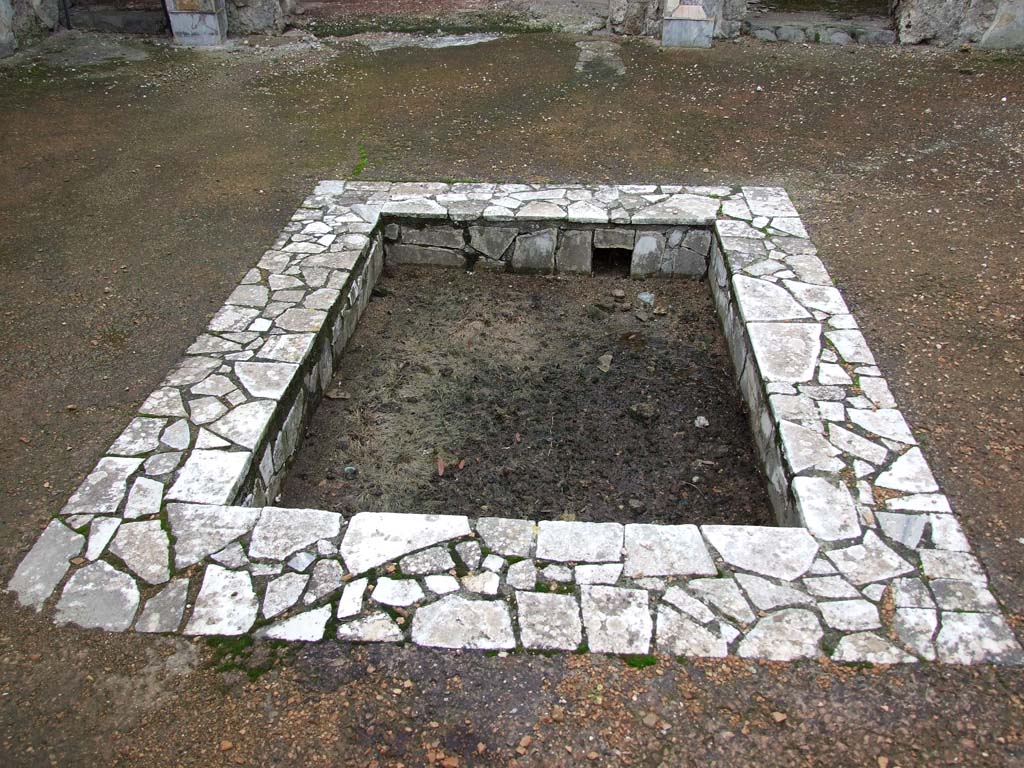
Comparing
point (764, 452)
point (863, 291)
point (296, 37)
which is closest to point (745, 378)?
point (764, 452)

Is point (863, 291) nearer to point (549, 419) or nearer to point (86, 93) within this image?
point (549, 419)

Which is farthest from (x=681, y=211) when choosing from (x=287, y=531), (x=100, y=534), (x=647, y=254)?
(x=100, y=534)

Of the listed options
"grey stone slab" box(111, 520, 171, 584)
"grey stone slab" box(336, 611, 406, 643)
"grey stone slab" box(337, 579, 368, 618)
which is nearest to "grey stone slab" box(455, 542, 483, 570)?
"grey stone slab" box(337, 579, 368, 618)

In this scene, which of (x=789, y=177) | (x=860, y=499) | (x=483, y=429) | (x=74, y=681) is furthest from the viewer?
(x=789, y=177)

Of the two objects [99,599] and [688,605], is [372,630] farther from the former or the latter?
[688,605]

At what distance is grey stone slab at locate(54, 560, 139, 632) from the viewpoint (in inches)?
114

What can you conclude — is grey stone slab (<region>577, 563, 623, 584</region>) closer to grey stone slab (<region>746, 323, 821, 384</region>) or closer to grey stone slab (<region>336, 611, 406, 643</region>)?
grey stone slab (<region>336, 611, 406, 643</region>)

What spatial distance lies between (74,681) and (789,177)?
5.90 metres

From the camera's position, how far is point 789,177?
643 centimetres

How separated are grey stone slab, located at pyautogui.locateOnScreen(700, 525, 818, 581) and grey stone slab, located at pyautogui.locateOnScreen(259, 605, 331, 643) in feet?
5.02

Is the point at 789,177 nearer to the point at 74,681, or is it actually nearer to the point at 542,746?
the point at 542,746

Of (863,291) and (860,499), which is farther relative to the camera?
(863,291)

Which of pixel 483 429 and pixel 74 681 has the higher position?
pixel 74 681

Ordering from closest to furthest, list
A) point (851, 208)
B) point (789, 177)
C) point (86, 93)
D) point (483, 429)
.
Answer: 1. point (483, 429)
2. point (851, 208)
3. point (789, 177)
4. point (86, 93)
